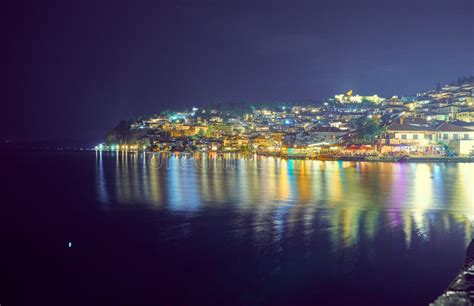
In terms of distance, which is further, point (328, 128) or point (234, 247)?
point (328, 128)

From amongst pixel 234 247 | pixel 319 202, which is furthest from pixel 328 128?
pixel 234 247

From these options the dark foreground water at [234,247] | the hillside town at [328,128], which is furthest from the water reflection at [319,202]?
the hillside town at [328,128]

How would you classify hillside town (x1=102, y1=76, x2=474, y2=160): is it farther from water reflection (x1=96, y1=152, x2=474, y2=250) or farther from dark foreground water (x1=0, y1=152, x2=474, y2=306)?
dark foreground water (x1=0, y1=152, x2=474, y2=306)

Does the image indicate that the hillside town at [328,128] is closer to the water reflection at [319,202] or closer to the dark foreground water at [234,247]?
the water reflection at [319,202]

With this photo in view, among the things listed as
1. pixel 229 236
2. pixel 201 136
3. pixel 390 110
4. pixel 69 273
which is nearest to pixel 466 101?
pixel 390 110

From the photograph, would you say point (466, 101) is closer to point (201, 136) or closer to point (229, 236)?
point (201, 136)

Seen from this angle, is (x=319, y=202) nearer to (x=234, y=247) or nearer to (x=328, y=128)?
(x=234, y=247)

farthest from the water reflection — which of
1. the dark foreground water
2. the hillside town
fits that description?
the hillside town
